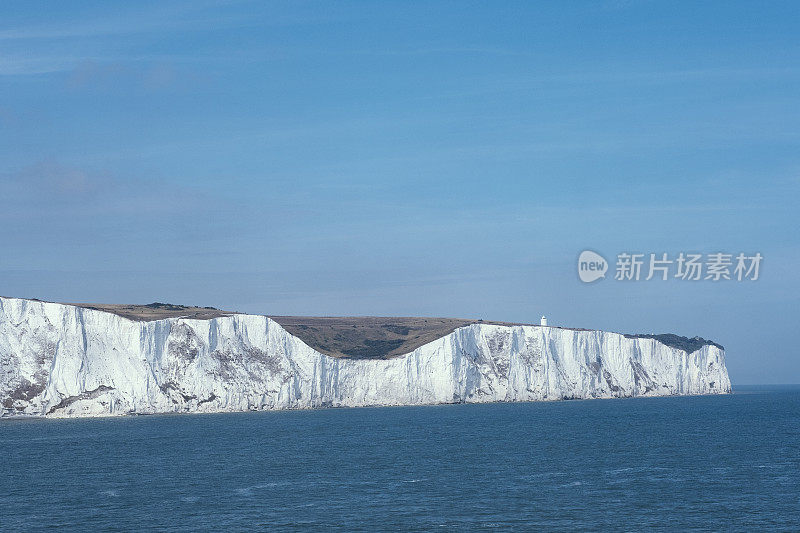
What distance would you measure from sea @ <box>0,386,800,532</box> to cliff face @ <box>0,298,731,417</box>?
4679 millimetres

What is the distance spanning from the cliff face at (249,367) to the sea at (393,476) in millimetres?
4679

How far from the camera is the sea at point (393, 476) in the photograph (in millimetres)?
37031

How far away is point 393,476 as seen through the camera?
1908 inches

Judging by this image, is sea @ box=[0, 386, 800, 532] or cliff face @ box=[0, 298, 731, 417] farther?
cliff face @ box=[0, 298, 731, 417]

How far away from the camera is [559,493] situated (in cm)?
4300

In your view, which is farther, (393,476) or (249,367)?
(249,367)

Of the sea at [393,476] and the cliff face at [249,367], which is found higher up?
the cliff face at [249,367]

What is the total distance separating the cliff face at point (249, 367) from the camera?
82.2 m

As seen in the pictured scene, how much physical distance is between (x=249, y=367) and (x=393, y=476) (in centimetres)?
4964

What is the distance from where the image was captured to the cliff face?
8219 centimetres

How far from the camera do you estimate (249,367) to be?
95500 mm

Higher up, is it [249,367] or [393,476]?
[249,367]

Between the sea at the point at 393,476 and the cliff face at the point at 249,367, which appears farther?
the cliff face at the point at 249,367

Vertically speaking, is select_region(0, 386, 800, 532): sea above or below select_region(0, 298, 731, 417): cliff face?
below
